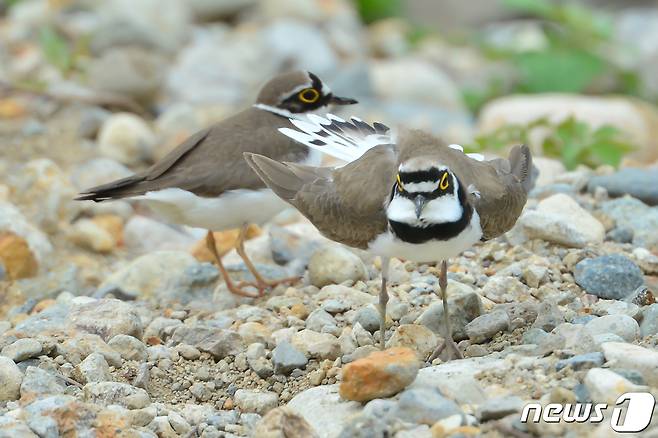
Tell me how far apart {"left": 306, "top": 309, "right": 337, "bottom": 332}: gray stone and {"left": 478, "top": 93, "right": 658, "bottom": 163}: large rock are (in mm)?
5040

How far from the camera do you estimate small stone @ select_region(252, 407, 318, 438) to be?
3906mm

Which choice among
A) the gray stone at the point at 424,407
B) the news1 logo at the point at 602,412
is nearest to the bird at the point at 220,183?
the gray stone at the point at 424,407

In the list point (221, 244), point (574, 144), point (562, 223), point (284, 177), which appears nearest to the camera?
point (284, 177)

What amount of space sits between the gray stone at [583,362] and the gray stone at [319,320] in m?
1.41

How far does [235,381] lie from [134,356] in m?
0.49

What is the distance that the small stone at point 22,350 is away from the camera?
4691 millimetres

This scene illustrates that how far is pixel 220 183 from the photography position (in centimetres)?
611

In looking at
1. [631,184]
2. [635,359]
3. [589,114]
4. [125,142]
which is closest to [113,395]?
[635,359]

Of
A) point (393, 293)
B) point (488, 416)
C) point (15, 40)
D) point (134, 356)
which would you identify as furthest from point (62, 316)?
point (15, 40)

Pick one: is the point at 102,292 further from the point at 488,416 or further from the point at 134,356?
the point at 488,416

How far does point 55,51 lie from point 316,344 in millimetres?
6763

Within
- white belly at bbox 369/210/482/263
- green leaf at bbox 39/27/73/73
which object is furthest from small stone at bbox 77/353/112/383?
green leaf at bbox 39/27/73/73

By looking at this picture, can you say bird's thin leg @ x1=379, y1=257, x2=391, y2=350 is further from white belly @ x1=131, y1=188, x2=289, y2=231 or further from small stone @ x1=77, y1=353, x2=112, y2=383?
white belly @ x1=131, y1=188, x2=289, y2=231

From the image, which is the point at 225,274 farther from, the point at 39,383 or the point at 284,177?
the point at 39,383
